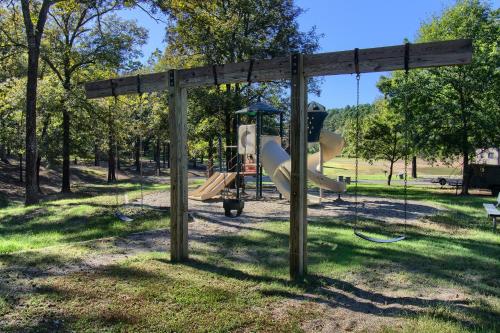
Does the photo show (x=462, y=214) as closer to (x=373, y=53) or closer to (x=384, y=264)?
(x=384, y=264)

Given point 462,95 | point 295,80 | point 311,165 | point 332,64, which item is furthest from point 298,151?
point 462,95

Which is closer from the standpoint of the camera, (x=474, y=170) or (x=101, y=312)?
(x=101, y=312)

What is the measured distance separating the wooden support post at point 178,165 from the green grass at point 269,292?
37 centimetres

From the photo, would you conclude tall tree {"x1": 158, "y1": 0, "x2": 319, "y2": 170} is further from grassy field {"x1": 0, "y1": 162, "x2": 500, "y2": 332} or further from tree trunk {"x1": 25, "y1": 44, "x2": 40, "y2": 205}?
grassy field {"x1": 0, "y1": 162, "x2": 500, "y2": 332}

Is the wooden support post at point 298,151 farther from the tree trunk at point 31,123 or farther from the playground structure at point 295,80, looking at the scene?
the tree trunk at point 31,123

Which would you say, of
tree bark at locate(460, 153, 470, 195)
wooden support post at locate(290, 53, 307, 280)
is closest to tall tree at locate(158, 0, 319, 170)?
tree bark at locate(460, 153, 470, 195)

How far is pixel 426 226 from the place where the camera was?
33.0 ft

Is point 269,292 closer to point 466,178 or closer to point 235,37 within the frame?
point 235,37

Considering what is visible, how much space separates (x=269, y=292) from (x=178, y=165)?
252 centimetres

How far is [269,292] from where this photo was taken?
512 centimetres

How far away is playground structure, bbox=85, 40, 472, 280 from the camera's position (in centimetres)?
495

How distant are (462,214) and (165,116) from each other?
748 inches

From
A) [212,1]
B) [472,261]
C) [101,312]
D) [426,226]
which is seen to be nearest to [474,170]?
[426,226]

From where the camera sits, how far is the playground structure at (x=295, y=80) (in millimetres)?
4949
